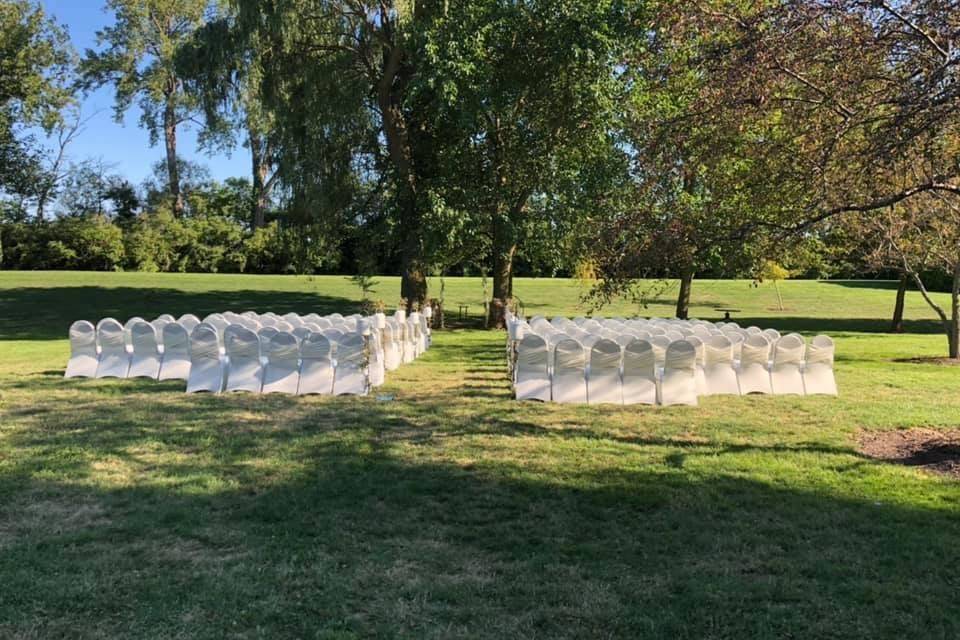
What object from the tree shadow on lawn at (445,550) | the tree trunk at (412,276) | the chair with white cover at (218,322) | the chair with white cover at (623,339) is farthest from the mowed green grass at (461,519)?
the tree trunk at (412,276)

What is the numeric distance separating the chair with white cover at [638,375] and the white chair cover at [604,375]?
10 centimetres

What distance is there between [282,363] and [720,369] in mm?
6484

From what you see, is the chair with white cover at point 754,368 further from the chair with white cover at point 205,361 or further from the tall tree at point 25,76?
the tall tree at point 25,76

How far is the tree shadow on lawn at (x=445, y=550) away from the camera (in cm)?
359

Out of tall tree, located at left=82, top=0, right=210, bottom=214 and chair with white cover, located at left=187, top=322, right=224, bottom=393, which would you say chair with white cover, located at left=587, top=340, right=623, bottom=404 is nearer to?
chair with white cover, located at left=187, top=322, right=224, bottom=393

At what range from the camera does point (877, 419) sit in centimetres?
884

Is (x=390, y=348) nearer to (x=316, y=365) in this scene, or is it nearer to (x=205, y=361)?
(x=316, y=365)

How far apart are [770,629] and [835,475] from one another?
11.0 ft

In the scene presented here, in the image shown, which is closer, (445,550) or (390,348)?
(445,550)

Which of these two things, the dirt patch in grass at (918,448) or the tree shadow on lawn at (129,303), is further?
the tree shadow on lawn at (129,303)

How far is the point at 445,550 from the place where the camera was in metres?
4.55

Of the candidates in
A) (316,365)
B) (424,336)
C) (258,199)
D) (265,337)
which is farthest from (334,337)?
(258,199)

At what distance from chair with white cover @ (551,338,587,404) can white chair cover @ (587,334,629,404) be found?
0.11 meters

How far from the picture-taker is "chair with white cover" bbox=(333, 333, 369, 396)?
1007cm
